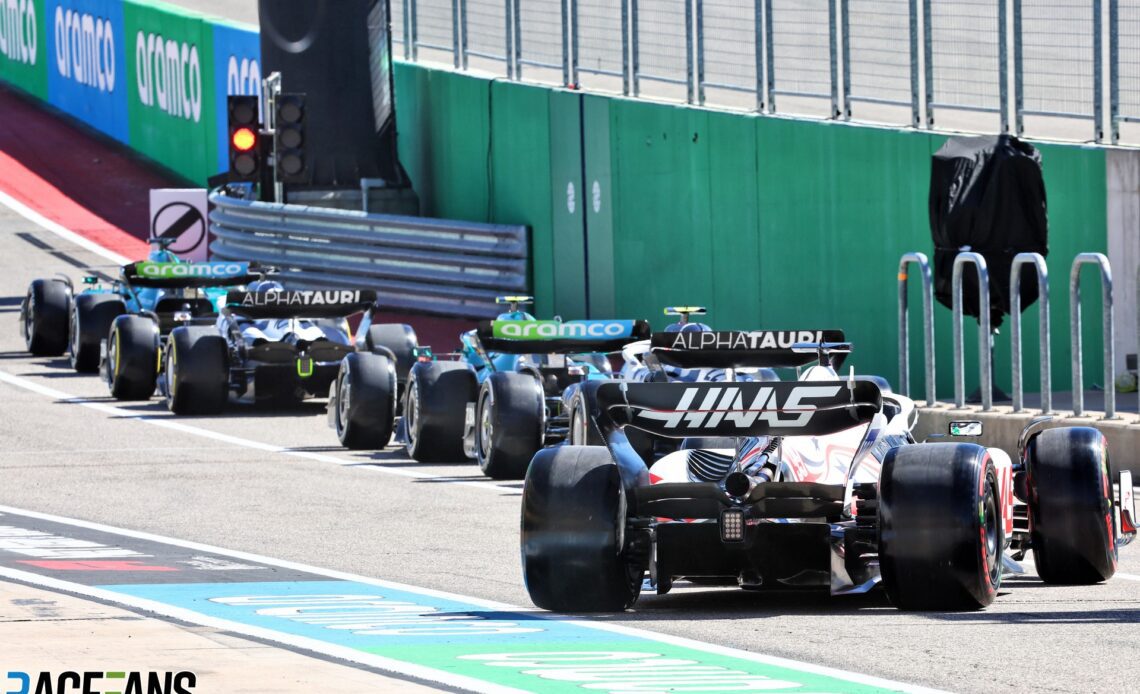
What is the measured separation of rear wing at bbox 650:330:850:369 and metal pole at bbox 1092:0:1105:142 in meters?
6.32

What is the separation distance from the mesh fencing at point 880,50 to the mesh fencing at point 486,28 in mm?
7388

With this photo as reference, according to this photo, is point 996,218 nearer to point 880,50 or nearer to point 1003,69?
point 1003,69

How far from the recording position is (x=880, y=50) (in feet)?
65.7

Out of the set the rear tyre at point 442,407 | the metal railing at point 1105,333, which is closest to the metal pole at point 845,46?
the rear tyre at point 442,407

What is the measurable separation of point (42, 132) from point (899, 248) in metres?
27.6

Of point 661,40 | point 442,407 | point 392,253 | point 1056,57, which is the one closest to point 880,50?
point 1056,57

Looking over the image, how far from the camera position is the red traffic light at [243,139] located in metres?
26.0

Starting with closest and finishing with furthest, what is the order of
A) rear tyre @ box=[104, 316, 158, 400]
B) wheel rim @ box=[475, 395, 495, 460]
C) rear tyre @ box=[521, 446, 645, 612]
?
rear tyre @ box=[521, 446, 645, 612] → wheel rim @ box=[475, 395, 495, 460] → rear tyre @ box=[104, 316, 158, 400]

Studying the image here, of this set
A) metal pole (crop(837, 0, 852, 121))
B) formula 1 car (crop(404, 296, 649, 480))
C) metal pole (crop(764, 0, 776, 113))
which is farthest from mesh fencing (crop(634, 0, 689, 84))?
formula 1 car (crop(404, 296, 649, 480))

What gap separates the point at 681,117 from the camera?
77.7 feet

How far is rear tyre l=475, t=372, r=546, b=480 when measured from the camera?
51.6 feet

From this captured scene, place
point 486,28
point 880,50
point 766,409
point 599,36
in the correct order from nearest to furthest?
point 766,409 < point 880,50 < point 599,36 < point 486,28

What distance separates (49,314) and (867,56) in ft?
32.9

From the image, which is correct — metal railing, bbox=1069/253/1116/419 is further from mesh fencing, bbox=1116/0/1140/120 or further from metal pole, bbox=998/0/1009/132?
metal pole, bbox=998/0/1009/132
